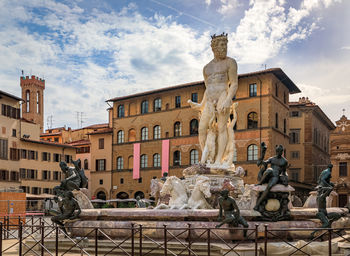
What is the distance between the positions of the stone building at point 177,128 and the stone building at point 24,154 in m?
7.25

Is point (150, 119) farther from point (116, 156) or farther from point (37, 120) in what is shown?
point (37, 120)

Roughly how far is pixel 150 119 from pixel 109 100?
23.2 ft

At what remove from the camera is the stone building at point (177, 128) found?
48344 millimetres

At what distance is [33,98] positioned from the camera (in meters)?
94.2

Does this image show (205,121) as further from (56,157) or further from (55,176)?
(56,157)

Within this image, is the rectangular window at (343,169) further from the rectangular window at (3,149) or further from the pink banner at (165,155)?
the rectangular window at (3,149)

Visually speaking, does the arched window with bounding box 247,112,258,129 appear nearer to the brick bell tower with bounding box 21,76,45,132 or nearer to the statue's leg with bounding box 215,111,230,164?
the statue's leg with bounding box 215,111,230,164

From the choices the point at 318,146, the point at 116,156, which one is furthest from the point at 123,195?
the point at 318,146

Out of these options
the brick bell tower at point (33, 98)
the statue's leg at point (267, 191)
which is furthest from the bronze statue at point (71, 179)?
the brick bell tower at point (33, 98)

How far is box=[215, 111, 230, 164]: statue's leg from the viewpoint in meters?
16.0

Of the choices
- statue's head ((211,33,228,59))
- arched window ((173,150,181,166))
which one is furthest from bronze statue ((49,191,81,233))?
arched window ((173,150,181,166))

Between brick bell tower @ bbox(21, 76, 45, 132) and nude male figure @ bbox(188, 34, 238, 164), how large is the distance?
8203 centimetres

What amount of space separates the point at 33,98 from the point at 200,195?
8608 cm

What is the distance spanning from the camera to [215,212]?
37.6 feet
